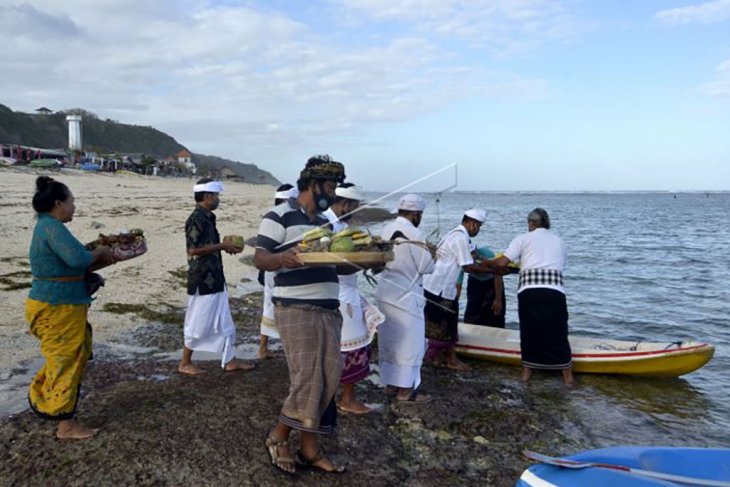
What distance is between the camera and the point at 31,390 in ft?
14.2

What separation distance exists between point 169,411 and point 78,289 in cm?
127

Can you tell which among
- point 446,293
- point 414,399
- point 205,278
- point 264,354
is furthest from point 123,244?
point 446,293

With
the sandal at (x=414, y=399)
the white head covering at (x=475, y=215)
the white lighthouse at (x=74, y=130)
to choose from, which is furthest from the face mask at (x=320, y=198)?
the white lighthouse at (x=74, y=130)

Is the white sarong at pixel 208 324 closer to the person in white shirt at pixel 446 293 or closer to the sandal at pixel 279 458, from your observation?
the sandal at pixel 279 458

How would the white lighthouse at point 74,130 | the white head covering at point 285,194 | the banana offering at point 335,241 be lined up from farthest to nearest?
the white lighthouse at point 74,130
the white head covering at point 285,194
the banana offering at point 335,241

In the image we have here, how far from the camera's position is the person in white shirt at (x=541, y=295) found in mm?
6449

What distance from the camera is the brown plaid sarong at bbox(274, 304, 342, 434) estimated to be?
3764 mm

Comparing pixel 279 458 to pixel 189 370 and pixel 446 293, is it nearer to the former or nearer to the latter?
pixel 189 370

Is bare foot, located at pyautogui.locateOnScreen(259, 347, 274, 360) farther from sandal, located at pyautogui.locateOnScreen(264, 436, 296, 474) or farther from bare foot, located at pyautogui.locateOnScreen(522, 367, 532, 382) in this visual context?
bare foot, located at pyautogui.locateOnScreen(522, 367, 532, 382)

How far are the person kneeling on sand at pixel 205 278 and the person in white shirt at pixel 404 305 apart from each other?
5.00ft

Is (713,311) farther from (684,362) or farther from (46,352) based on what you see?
(46,352)

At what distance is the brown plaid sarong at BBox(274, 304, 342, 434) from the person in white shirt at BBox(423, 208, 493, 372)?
2.68 m

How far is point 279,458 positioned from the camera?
13.2 ft

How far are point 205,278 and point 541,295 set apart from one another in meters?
3.59
